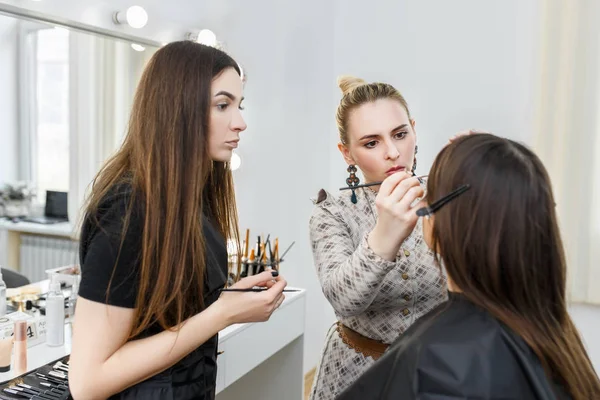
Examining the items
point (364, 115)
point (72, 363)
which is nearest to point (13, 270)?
point (72, 363)

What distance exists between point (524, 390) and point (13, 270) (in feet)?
4.42

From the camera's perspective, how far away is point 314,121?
281cm

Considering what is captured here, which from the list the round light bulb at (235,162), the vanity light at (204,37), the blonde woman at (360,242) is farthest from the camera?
the round light bulb at (235,162)

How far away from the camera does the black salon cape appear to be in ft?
2.44

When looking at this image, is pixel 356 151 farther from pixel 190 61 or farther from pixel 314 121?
pixel 314 121

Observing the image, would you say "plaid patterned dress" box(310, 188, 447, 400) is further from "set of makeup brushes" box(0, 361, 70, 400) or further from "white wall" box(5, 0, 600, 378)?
"white wall" box(5, 0, 600, 378)

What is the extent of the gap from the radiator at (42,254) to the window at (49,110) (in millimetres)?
124

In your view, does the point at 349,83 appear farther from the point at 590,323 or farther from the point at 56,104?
the point at 590,323

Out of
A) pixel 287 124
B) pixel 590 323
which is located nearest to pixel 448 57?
pixel 287 124

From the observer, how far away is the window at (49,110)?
1513 millimetres

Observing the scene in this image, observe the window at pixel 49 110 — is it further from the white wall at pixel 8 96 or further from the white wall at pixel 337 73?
the white wall at pixel 337 73

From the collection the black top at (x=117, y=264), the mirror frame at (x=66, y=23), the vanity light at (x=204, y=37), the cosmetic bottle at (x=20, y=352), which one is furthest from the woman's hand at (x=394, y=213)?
the vanity light at (x=204, y=37)

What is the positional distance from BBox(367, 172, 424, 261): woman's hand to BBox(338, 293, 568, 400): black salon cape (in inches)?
5.4

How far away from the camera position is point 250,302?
0.95 metres
